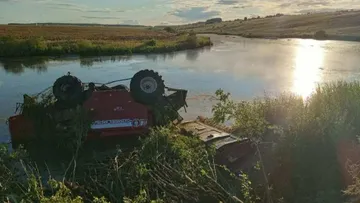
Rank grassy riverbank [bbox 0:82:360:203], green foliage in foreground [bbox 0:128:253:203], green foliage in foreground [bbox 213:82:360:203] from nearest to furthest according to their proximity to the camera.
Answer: green foliage in foreground [bbox 0:128:253:203], grassy riverbank [bbox 0:82:360:203], green foliage in foreground [bbox 213:82:360:203]

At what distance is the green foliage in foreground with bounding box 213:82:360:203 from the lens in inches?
285

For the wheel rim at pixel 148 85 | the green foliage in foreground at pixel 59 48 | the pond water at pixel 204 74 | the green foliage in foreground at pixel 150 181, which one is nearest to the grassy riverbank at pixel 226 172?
the green foliage in foreground at pixel 150 181

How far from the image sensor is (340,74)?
24.1m

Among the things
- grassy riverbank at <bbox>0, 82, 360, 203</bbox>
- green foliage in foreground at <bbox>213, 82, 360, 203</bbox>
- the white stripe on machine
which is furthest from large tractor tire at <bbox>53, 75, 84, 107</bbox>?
green foliage in foreground at <bbox>213, 82, 360, 203</bbox>

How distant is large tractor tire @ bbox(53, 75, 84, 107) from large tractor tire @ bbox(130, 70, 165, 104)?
122cm

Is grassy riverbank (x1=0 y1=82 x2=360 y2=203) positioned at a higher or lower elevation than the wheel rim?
lower

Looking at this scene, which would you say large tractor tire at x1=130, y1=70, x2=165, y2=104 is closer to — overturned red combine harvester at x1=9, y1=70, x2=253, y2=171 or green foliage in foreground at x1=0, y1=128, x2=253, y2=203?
overturned red combine harvester at x1=9, y1=70, x2=253, y2=171

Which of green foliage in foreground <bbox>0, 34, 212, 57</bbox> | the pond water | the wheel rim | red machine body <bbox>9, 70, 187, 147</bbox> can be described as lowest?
the pond water

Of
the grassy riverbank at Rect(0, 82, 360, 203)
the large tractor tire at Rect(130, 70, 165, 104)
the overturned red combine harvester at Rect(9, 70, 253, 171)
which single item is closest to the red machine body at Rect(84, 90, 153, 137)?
the overturned red combine harvester at Rect(9, 70, 253, 171)

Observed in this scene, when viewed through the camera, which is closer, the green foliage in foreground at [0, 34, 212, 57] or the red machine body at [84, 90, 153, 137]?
the red machine body at [84, 90, 153, 137]

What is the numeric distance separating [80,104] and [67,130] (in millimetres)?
664

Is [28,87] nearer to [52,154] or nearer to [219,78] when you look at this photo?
[219,78]

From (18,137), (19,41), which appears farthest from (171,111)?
(19,41)

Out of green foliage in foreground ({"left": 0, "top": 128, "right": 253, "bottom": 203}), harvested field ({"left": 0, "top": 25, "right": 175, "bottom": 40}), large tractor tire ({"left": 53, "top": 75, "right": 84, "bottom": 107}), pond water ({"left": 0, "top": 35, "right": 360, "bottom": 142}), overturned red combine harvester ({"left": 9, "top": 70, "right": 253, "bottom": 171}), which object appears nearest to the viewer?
green foliage in foreground ({"left": 0, "top": 128, "right": 253, "bottom": 203})
